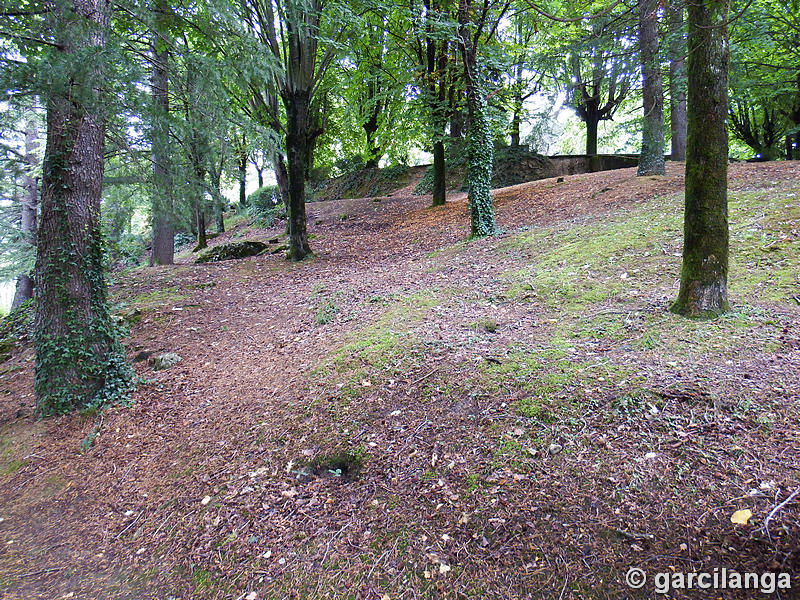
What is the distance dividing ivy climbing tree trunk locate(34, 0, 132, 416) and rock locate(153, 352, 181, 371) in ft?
2.42

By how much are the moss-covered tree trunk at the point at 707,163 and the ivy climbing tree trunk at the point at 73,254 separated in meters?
5.99

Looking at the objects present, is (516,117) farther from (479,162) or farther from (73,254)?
(73,254)

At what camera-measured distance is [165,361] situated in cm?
553

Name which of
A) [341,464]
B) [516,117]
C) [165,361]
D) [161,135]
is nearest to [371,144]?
[516,117]

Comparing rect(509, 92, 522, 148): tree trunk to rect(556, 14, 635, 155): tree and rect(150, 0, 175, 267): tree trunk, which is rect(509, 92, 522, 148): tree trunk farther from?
rect(150, 0, 175, 267): tree trunk

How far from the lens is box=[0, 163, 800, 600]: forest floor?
2271mm

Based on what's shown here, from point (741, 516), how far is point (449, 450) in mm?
1710

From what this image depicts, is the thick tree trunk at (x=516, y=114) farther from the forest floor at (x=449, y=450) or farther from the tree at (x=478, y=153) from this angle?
the forest floor at (x=449, y=450)

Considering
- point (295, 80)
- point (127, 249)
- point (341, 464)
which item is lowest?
point (341, 464)

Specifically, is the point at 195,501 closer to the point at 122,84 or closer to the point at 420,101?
the point at 122,84

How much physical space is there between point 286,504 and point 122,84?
4.72 metres

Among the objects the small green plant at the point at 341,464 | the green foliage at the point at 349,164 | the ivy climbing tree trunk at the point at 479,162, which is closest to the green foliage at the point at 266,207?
the green foliage at the point at 349,164

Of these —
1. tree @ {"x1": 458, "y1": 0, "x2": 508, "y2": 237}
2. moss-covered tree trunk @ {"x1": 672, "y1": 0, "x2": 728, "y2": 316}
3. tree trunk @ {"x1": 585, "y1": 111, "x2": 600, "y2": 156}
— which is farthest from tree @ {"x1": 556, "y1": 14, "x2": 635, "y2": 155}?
tree trunk @ {"x1": 585, "y1": 111, "x2": 600, "y2": 156}

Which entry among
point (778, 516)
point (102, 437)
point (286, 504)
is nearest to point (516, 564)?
point (778, 516)
